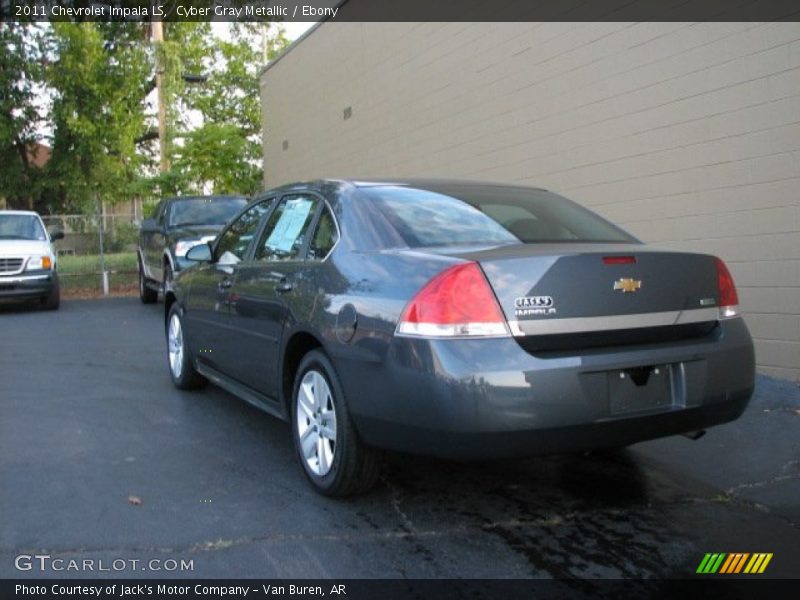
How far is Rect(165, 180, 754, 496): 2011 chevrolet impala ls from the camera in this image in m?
3.26

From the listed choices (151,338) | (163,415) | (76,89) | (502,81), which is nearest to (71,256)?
(76,89)

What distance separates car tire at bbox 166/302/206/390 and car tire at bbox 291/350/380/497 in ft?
7.31

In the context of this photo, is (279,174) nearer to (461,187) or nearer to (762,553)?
(461,187)

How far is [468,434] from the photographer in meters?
3.24

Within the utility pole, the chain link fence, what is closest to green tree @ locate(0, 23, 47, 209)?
the utility pole

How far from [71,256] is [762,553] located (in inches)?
706

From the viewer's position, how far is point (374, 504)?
155 inches

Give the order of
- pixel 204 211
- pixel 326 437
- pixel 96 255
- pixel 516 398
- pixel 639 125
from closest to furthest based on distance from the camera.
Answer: pixel 516 398 < pixel 326 437 < pixel 639 125 < pixel 204 211 < pixel 96 255

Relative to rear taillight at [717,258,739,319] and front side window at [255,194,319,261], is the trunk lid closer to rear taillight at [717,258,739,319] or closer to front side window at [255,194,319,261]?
rear taillight at [717,258,739,319]

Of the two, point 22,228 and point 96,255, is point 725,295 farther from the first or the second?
point 96,255

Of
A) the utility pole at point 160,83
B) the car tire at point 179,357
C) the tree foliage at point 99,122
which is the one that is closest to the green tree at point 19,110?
the tree foliage at point 99,122

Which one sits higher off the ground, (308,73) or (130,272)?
(308,73)

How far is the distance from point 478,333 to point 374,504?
3.91 feet

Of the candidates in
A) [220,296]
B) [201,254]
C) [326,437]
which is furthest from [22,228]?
[326,437]
